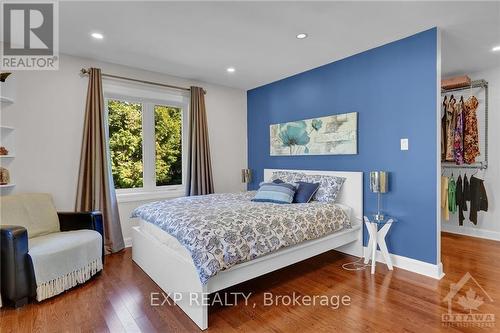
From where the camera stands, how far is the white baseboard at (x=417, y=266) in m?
2.68

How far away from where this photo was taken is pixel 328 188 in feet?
11.0

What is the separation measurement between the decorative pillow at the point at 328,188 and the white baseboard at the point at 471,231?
2.38m

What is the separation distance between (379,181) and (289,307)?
5.47ft

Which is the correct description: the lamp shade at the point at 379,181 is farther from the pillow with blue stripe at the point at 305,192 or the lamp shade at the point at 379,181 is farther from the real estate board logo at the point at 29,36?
the real estate board logo at the point at 29,36

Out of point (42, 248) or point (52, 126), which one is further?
point (52, 126)

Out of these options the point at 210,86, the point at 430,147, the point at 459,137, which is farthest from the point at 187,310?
the point at 459,137

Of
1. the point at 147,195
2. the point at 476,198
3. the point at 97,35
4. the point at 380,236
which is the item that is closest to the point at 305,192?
the point at 380,236

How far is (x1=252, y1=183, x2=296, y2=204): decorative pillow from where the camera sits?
3185mm

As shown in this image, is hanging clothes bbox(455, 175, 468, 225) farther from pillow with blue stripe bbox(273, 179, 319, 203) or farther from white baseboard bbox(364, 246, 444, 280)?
pillow with blue stripe bbox(273, 179, 319, 203)

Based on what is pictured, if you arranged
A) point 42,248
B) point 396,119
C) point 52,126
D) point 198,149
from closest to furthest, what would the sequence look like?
point 42,248 → point 396,119 → point 52,126 → point 198,149

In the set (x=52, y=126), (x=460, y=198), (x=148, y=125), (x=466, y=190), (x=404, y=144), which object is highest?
(x=148, y=125)

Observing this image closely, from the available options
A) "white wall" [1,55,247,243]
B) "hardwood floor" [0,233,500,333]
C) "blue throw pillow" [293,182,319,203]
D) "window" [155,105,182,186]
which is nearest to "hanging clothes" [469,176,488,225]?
"hardwood floor" [0,233,500,333]

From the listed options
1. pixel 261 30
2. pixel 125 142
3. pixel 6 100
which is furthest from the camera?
pixel 125 142

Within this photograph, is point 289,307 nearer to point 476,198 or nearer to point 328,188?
point 328,188
